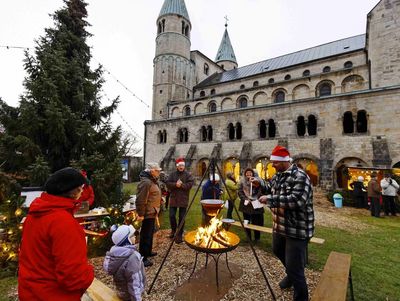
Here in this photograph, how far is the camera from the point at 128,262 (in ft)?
8.48

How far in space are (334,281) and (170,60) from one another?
35.1m

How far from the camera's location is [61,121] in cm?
595

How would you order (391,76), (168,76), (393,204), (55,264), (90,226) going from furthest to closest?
(168,76) → (391,76) → (393,204) → (90,226) → (55,264)

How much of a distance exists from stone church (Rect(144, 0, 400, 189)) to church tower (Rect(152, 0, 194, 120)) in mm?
158

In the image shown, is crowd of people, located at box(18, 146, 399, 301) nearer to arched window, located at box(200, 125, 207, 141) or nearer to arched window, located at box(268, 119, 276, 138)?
arched window, located at box(268, 119, 276, 138)

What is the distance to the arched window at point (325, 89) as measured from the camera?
22188mm

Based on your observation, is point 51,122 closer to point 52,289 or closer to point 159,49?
point 52,289

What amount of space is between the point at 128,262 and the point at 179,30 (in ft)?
122

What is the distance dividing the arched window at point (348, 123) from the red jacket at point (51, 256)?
1836 centimetres

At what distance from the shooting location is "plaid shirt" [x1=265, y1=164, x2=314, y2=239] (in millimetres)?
2863

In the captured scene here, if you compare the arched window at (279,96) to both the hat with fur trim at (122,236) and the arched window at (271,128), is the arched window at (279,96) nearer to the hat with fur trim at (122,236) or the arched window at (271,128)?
the arched window at (271,128)

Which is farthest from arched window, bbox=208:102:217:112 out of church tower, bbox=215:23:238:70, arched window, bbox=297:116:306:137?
church tower, bbox=215:23:238:70

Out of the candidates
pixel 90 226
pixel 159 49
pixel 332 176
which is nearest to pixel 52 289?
pixel 90 226

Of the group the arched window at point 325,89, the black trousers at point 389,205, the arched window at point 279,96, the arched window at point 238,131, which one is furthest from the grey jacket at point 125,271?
the arched window at point 325,89
